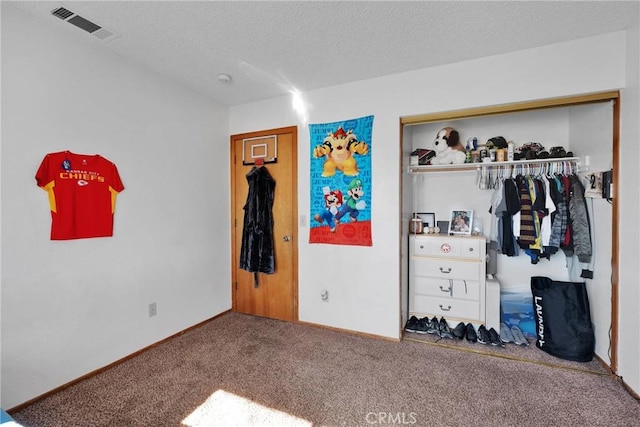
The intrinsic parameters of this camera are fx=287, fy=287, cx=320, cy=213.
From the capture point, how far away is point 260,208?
125 inches

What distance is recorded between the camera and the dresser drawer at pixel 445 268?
278 centimetres

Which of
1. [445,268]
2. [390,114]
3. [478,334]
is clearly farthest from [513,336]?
[390,114]

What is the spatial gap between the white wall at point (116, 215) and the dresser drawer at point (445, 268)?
88.8 inches

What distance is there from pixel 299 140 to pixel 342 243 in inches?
46.5

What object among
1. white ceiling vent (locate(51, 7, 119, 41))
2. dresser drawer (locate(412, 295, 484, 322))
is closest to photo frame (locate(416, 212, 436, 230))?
dresser drawer (locate(412, 295, 484, 322))

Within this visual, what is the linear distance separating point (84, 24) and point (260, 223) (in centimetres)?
208

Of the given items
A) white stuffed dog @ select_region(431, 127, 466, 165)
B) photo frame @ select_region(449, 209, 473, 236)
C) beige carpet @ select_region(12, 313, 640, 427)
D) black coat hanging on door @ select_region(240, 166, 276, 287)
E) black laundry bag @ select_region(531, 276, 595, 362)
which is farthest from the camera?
black coat hanging on door @ select_region(240, 166, 276, 287)

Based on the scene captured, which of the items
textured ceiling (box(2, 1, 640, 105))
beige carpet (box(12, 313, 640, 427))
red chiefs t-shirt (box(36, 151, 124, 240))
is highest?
textured ceiling (box(2, 1, 640, 105))

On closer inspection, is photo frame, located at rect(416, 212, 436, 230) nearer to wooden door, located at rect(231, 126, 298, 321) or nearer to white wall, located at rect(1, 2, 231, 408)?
wooden door, located at rect(231, 126, 298, 321)

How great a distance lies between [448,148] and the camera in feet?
9.61

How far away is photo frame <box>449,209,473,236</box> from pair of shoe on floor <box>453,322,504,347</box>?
922 mm

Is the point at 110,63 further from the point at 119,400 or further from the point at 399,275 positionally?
the point at 399,275

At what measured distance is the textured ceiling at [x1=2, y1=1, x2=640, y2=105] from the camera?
5.74 ft

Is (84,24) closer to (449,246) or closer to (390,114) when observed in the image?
(390,114)
